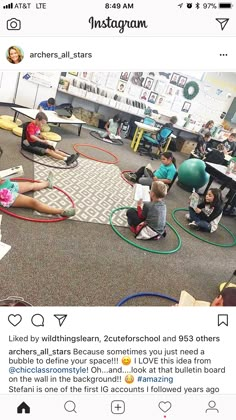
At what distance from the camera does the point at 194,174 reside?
5086 millimetres

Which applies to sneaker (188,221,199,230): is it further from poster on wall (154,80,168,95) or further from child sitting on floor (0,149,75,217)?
poster on wall (154,80,168,95)

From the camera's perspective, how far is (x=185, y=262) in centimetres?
310

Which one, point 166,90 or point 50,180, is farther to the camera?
point 166,90

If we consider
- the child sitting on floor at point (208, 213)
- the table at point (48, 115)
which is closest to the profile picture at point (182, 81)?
the table at point (48, 115)

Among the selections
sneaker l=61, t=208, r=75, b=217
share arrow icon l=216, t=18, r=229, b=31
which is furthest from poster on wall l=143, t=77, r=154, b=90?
share arrow icon l=216, t=18, r=229, b=31

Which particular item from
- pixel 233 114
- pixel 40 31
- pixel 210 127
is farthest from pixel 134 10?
pixel 233 114

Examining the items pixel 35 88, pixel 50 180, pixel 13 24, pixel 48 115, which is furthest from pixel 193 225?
pixel 35 88
